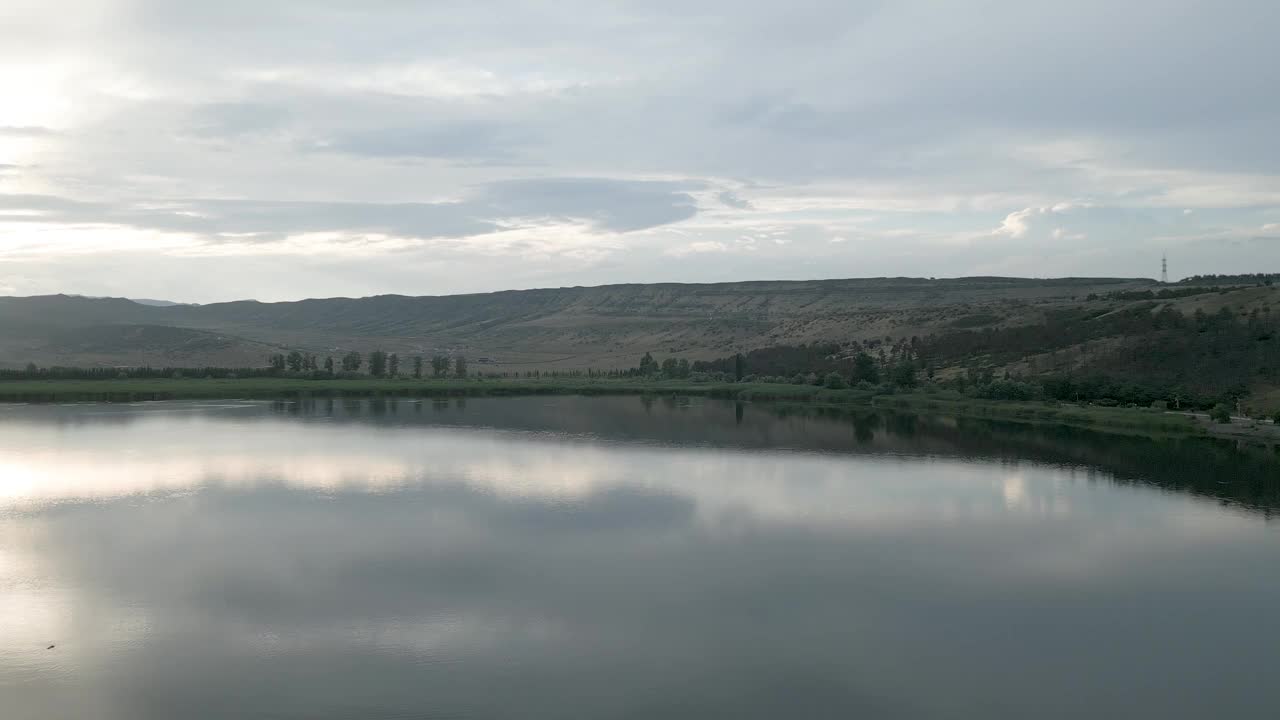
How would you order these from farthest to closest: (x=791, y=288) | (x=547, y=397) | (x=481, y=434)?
(x=791, y=288), (x=547, y=397), (x=481, y=434)

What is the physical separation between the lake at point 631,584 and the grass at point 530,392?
13.8 metres

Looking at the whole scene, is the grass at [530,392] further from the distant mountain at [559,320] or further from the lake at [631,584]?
the distant mountain at [559,320]

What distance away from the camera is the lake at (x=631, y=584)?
1310 centimetres

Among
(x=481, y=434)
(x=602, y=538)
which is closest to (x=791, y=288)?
(x=481, y=434)

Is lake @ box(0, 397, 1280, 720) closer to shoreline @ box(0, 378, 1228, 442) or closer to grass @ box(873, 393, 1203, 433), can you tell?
grass @ box(873, 393, 1203, 433)

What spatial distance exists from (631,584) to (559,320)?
427ft

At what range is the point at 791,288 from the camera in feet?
463

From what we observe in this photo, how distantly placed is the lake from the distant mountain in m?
55.6

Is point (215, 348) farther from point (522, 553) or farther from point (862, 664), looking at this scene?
point (862, 664)

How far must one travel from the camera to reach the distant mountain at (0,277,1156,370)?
99.8 meters

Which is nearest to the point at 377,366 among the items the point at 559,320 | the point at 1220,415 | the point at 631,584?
the point at 1220,415

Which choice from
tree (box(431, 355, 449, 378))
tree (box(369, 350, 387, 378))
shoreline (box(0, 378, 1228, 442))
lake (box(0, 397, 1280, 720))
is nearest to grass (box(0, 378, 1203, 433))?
shoreline (box(0, 378, 1228, 442))

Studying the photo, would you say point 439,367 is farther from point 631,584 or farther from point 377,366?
point 631,584

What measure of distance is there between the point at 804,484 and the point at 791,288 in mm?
113677
